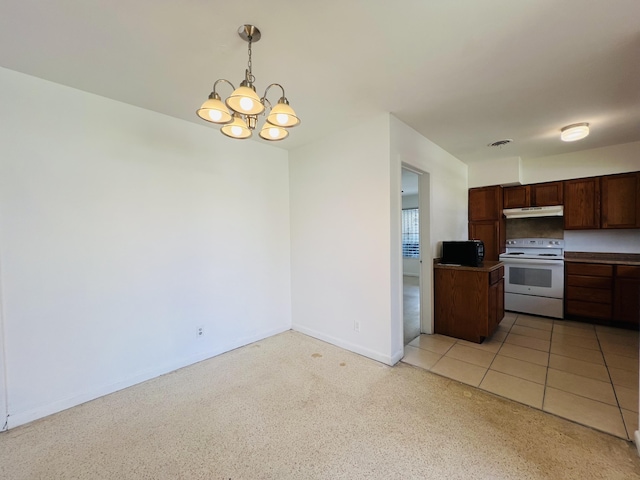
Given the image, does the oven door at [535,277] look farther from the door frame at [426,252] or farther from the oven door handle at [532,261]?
the door frame at [426,252]

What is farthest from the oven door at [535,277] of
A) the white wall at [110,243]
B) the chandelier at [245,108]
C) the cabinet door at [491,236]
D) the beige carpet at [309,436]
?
the chandelier at [245,108]

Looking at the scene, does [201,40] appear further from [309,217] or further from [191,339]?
[191,339]

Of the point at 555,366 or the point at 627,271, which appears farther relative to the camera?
the point at 627,271

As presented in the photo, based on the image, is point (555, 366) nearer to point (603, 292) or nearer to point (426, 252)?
point (426, 252)

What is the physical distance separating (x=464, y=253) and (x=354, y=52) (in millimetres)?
2635

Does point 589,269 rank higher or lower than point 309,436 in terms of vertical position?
higher

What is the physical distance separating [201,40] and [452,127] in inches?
101

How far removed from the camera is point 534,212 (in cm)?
410

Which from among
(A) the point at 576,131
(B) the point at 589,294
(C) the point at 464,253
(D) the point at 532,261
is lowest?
(B) the point at 589,294

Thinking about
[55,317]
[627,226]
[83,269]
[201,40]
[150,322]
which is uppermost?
[201,40]

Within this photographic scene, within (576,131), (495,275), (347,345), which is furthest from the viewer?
(495,275)

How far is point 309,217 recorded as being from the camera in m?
3.42

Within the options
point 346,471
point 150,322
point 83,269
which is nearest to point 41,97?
point 83,269

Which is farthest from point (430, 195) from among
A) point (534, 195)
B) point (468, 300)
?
point (534, 195)
